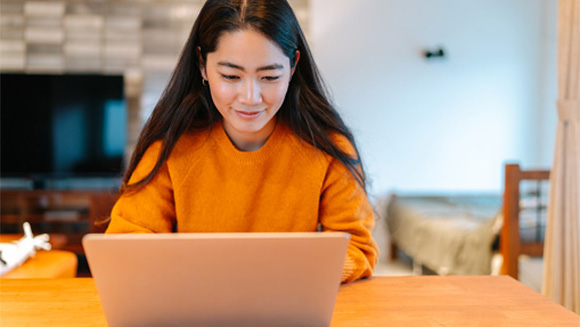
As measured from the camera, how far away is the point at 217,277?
2.13 feet

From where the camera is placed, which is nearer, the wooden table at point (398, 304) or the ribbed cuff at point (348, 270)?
the wooden table at point (398, 304)

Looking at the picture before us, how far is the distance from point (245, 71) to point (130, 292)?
1.86 feet

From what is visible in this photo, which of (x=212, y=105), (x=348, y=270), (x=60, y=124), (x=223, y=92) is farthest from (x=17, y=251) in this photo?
(x=60, y=124)

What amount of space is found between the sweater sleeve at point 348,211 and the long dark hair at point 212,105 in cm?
3

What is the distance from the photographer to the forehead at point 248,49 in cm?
106

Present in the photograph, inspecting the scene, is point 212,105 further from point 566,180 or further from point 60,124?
point 60,124

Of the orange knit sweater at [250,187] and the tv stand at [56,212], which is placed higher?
the orange knit sweater at [250,187]

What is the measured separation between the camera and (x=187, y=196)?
1.25 m

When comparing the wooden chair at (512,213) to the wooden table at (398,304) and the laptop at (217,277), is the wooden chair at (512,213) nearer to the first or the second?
the wooden table at (398,304)

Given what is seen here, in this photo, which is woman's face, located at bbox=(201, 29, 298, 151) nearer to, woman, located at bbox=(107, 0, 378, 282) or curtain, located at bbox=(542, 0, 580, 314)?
woman, located at bbox=(107, 0, 378, 282)

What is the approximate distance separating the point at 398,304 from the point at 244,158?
565 millimetres

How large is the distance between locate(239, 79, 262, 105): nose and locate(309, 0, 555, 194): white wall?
2972mm

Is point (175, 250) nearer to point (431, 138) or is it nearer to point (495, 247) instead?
point (495, 247)

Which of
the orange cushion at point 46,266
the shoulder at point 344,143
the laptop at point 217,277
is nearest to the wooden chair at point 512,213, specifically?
the shoulder at point 344,143
